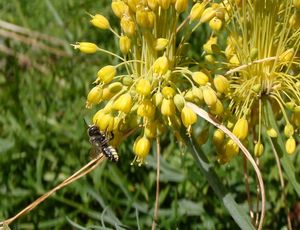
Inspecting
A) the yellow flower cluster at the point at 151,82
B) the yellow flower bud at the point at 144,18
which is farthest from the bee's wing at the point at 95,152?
the yellow flower bud at the point at 144,18

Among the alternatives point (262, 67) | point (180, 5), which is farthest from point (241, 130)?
point (180, 5)

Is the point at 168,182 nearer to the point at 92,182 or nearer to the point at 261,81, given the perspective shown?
the point at 92,182

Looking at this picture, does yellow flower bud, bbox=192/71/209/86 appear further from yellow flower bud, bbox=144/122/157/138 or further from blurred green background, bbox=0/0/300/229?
blurred green background, bbox=0/0/300/229

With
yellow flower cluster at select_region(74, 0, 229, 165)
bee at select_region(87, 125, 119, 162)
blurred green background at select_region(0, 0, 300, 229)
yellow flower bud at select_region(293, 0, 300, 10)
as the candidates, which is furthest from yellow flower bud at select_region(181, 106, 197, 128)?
blurred green background at select_region(0, 0, 300, 229)

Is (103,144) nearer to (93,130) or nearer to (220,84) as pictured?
(93,130)

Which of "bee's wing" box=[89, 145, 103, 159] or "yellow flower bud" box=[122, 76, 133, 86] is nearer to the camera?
"yellow flower bud" box=[122, 76, 133, 86]

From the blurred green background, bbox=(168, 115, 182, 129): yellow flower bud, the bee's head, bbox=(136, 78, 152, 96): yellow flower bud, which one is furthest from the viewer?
the blurred green background

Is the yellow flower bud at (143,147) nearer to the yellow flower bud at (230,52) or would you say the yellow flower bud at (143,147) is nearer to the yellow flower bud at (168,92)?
the yellow flower bud at (168,92)
